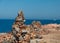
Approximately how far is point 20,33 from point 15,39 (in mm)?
578

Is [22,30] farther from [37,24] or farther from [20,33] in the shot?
[37,24]

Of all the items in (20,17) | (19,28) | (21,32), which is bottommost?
(21,32)

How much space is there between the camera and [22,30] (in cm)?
2017

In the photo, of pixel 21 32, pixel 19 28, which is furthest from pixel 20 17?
pixel 21 32

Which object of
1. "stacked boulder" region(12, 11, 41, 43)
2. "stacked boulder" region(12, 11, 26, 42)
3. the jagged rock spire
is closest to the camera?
"stacked boulder" region(12, 11, 41, 43)

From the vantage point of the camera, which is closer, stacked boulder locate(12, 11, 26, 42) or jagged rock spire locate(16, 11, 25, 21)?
stacked boulder locate(12, 11, 26, 42)

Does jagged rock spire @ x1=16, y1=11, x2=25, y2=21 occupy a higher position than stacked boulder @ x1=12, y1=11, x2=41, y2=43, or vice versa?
jagged rock spire @ x1=16, y1=11, x2=25, y2=21

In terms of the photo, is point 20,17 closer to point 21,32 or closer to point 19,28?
point 19,28

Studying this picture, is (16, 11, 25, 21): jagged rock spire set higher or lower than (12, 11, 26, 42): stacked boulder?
higher

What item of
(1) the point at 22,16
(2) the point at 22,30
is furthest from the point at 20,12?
(2) the point at 22,30

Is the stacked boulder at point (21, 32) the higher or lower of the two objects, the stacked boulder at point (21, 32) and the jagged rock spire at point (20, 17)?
the lower

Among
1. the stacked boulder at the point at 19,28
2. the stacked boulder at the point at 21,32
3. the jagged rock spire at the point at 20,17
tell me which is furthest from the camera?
the jagged rock spire at the point at 20,17

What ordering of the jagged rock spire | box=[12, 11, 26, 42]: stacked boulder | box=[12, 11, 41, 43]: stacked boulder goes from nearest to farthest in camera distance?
box=[12, 11, 41, 43]: stacked boulder → box=[12, 11, 26, 42]: stacked boulder → the jagged rock spire

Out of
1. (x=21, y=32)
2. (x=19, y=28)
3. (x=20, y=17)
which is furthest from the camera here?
(x=20, y=17)
